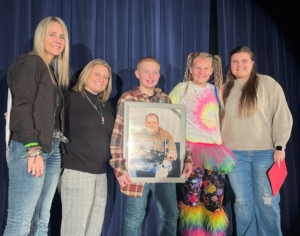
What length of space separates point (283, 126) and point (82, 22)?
1734 mm

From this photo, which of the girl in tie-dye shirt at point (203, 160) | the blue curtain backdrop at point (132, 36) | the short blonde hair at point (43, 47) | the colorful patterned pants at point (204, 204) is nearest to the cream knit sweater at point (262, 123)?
the girl in tie-dye shirt at point (203, 160)

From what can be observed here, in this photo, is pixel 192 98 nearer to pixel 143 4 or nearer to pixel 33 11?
pixel 143 4

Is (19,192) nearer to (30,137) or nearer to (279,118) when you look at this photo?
(30,137)

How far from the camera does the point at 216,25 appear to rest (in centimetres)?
299

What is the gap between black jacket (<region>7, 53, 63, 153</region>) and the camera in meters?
1.36

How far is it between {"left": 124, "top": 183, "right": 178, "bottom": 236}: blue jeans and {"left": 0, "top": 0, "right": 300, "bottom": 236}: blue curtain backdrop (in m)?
0.59

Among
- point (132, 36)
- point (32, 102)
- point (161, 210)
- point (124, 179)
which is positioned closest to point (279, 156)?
point (161, 210)

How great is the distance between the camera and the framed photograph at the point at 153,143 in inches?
70.3

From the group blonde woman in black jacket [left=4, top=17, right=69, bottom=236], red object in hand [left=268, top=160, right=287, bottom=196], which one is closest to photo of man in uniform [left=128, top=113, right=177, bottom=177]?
blonde woman in black jacket [left=4, top=17, right=69, bottom=236]

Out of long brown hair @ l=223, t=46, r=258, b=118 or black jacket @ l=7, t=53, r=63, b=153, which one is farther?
long brown hair @ l=223, t=46, r=258, b=118

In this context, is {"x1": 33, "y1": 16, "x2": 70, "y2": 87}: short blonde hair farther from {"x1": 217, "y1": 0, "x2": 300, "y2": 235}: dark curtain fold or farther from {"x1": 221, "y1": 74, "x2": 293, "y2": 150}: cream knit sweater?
{"x1": 217, "y1": 0, "x2": 300, "y2": 235}: dark curtain fold

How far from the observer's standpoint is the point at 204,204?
2066 mm

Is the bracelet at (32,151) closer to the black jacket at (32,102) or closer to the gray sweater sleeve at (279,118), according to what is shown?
the black jacket at (32,102)

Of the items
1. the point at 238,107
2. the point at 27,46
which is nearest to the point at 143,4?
the point at 27,46
